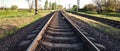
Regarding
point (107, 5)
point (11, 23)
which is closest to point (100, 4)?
point (107, 5)

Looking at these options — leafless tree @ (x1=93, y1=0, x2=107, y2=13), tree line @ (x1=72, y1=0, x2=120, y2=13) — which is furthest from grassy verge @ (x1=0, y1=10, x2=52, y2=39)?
leafless tree @ (x1=93, y1=0, x2=107, y2=13)

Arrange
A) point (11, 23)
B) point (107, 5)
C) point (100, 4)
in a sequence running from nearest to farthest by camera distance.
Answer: point (11, 23)
point (107, 5)
point (100, 4)

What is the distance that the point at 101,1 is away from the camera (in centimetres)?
7825

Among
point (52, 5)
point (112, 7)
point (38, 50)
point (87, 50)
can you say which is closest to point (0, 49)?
point (38, 50)

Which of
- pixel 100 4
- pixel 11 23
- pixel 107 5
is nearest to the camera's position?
pixel 11 23

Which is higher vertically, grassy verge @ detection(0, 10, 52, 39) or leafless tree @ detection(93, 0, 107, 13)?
leafless tree @ detection(93, 0, 107, 13)

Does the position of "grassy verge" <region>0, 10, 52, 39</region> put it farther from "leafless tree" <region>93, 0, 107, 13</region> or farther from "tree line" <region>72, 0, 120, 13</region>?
"leafless tree" <region>93, 0, 107, 13</region>

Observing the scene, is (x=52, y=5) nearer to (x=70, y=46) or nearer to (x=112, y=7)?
(x=112, y=7)

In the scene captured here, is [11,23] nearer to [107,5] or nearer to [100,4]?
[107,5]

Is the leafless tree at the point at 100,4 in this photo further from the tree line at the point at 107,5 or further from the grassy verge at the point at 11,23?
the grassy verge at the point at 11,23

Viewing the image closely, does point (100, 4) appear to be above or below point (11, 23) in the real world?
above

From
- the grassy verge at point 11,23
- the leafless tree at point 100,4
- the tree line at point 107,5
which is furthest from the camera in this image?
Answer: the leafless tree at point 100,4

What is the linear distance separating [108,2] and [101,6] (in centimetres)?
327

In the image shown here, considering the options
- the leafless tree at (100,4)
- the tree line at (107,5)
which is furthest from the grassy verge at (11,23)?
the leafless tree at (100,4)
